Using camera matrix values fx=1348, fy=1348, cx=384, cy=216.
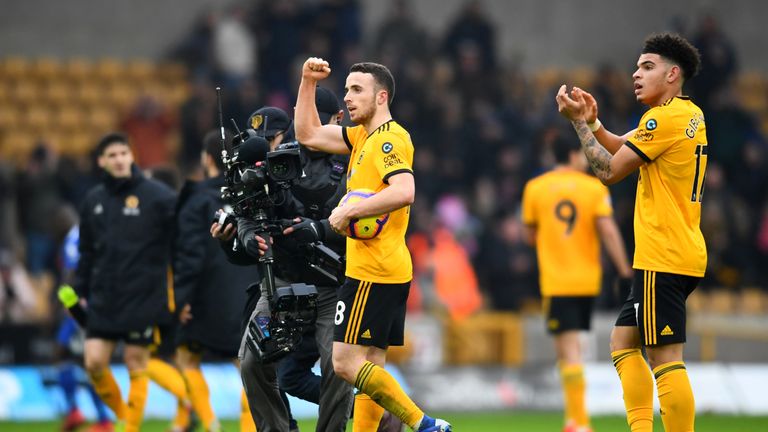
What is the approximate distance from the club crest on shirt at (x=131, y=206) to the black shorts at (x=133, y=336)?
0.92 metres

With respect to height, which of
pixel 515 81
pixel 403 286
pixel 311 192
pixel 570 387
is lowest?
pixel 570 387

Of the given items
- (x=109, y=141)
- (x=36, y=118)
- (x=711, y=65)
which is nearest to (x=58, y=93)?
(x=36, y=118)

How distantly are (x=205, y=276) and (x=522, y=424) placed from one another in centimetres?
435

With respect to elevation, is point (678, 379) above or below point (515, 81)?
below

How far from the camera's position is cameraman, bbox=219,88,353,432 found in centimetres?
830

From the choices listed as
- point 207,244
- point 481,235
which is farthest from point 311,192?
point 481,235

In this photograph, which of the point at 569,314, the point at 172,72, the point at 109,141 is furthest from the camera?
the point at 172,72

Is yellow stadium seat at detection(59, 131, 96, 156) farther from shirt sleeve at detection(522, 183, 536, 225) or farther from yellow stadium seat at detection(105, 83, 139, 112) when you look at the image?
shirt sleeve at detection(522, 183, 536, 225)

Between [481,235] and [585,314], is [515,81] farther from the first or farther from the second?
[585,314]

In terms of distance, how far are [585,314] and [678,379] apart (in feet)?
13.2

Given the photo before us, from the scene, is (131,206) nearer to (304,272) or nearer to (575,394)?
(304,272)

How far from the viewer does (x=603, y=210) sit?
38.8ft

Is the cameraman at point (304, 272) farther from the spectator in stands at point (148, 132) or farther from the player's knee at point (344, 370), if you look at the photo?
the spectator in stands at point (148, 132)

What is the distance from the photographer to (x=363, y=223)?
7930mm
